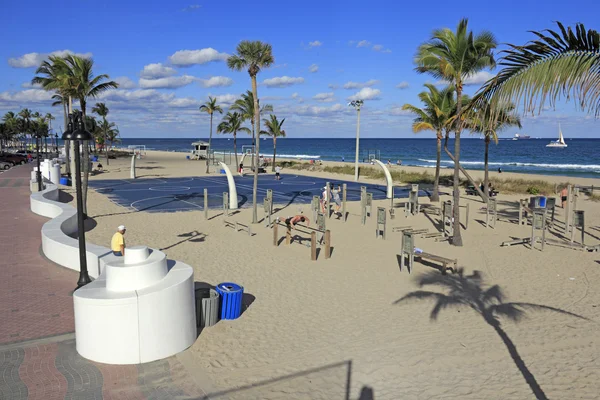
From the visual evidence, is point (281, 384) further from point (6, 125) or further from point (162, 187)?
point (6, 125)

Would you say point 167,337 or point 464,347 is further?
point 464,347

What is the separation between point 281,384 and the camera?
22.8 ft

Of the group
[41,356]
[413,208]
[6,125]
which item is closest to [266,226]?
[413,208]

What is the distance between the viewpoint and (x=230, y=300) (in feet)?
30.2

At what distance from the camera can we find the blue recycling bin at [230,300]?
914cm

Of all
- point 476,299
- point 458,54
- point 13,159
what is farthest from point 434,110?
point 13,159

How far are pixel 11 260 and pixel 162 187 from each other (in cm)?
2030

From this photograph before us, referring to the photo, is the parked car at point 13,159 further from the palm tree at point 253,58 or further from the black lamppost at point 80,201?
the black lamppost at point 80,201

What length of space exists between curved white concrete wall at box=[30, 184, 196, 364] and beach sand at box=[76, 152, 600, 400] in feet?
1.80

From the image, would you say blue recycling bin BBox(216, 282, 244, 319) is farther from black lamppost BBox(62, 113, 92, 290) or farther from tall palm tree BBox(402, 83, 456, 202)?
tall palm tree BBox(402, 83, 456, 202)

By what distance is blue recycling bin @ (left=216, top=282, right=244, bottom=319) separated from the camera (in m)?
9.14

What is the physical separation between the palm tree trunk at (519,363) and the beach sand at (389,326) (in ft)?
0.05

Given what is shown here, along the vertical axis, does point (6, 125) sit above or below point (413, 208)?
above

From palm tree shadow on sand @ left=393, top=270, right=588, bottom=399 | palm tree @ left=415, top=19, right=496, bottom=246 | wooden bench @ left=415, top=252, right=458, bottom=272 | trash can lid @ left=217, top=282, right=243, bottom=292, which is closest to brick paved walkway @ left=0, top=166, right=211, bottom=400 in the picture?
trash can lid @ left=217, top=282, right=243, bottom=292
